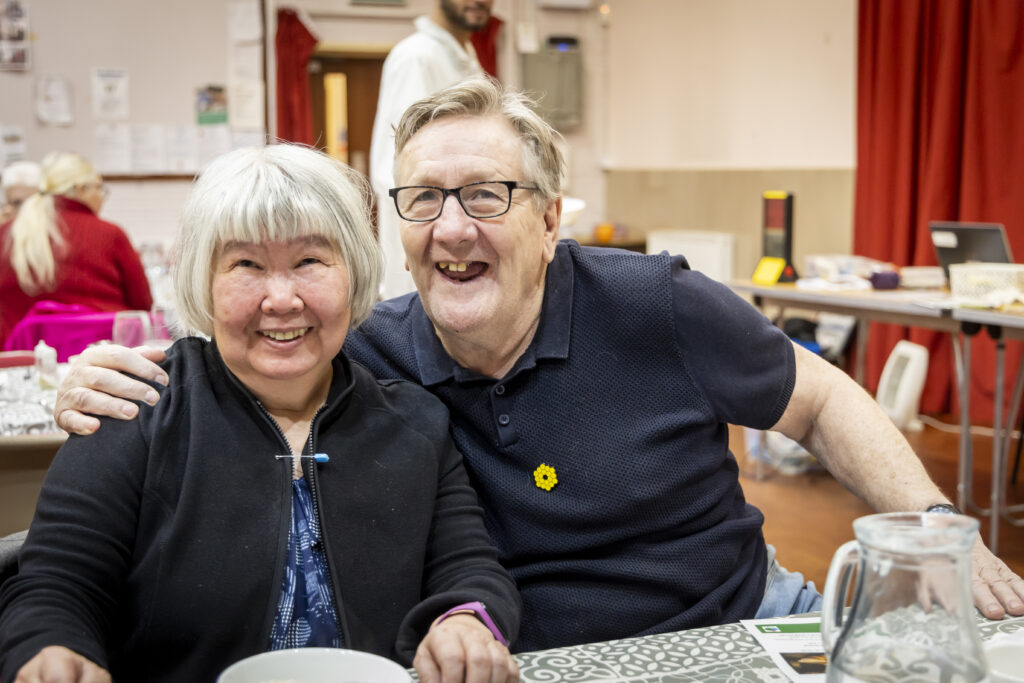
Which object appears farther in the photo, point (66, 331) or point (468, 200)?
point (66, 331)

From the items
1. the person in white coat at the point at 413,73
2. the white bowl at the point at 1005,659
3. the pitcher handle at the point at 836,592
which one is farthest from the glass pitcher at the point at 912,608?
the person in white coat at the point at 413,73

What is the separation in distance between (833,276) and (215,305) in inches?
155

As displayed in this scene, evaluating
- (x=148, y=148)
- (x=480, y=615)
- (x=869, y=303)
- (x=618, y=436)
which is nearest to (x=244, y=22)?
(x=148, y=148)

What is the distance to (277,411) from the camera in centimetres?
130

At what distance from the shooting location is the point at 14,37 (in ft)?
23.6

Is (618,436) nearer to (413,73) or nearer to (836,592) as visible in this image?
(836,592)

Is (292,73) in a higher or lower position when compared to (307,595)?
higher

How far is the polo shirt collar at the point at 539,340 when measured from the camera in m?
1.50

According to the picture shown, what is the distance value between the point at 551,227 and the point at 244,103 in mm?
6576

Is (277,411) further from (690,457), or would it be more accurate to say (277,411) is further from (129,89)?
(129,89)

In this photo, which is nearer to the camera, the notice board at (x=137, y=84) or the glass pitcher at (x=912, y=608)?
the glass pitcher at (x=912, y=608)

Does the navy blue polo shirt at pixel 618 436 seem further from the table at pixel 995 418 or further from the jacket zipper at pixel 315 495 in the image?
the table at pixel 995 418

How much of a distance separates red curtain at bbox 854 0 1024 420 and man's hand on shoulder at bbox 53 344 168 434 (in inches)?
193

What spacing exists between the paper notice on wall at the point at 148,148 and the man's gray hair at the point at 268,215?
6714 millimetres
